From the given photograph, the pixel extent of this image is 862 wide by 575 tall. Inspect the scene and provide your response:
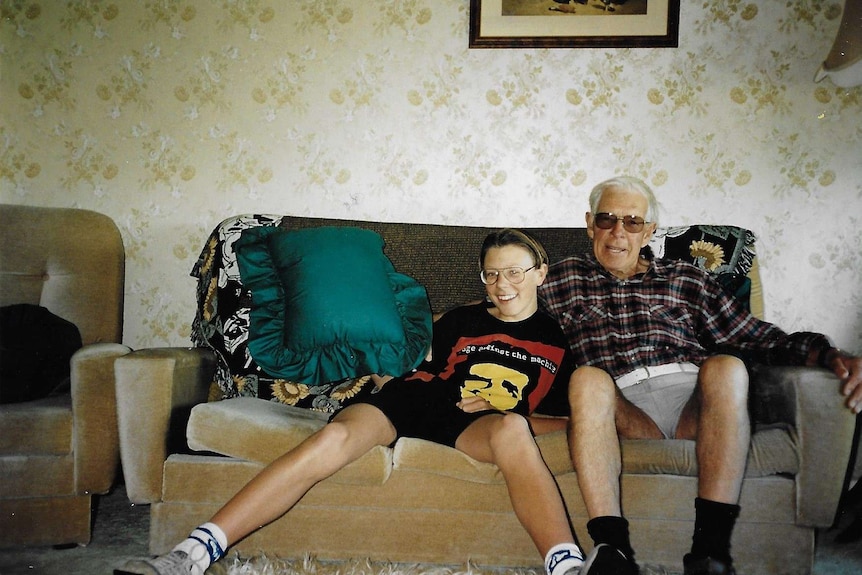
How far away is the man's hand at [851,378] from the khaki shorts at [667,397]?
304 mm

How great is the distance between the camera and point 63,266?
1.89 m

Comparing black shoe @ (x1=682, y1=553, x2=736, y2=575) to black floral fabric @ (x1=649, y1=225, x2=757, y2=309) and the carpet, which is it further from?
black floral fabric @ (x1=649, y1=225, x2=757, y2=309)

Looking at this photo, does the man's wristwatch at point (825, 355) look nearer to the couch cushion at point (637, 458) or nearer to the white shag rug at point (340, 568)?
the couch cushion at point (637, 458)

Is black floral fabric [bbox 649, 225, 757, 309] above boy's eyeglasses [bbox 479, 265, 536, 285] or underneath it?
above

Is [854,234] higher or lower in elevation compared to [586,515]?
higher

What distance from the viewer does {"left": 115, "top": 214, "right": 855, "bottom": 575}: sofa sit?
4.27ft

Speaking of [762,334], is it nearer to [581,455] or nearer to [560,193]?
[581,455]

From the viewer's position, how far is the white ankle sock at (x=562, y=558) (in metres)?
1.09

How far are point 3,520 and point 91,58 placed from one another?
165cm

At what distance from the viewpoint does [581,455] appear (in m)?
1.26

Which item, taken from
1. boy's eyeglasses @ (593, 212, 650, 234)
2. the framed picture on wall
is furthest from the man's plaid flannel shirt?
the framed picture on wall

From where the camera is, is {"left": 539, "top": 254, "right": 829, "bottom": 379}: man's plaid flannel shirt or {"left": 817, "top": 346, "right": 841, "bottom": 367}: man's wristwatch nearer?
{"left": 817, "top": 346, "right": 841, "bottom": 367}: man's wristwatch

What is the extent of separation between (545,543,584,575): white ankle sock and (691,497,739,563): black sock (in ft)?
0.94

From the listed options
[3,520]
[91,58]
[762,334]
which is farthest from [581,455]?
[91,58]
